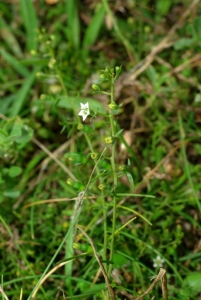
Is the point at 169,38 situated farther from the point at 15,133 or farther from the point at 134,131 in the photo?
the point at 15,133

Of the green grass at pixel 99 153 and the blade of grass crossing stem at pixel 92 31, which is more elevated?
the blade of grass crossing stem at pixel 92 31

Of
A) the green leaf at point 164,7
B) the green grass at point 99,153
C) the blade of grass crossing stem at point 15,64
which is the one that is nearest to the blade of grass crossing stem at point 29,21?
the green grass at point 99,153

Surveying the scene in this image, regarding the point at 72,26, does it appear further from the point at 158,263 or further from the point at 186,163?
the point at 158,263

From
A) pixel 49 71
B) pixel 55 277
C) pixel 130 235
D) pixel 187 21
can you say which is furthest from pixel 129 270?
pixel 187 21

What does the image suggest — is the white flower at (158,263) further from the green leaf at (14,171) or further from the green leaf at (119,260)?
the green leaf at (14,171)

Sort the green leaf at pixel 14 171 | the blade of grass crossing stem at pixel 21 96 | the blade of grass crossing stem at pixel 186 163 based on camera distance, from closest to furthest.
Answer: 1. the blade of grass crossing stem at pixel 186 163
2. the green leaf at pixel 14 171
3. the blade of grass crossing stem at pixel 21 96

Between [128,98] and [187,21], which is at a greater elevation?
[187,21]
